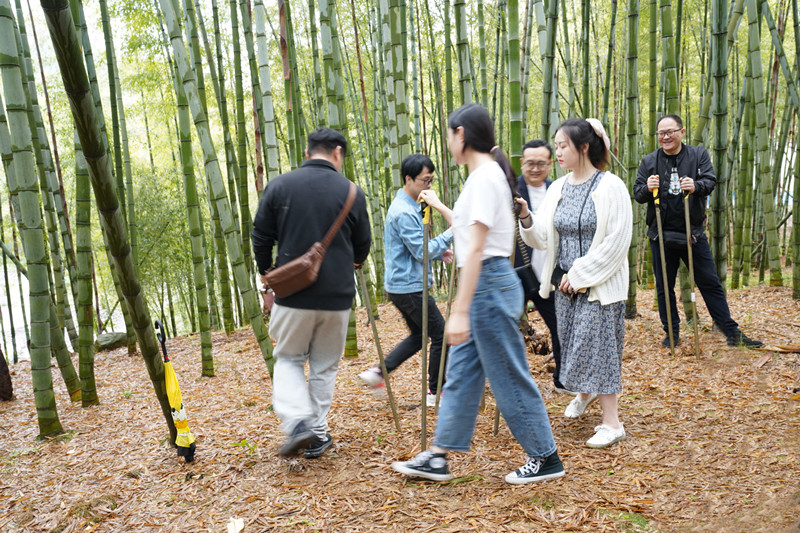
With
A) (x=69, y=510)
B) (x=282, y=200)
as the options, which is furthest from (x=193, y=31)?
(x=69, y=510)

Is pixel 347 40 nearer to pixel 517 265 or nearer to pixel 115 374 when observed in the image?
pixel 115 374

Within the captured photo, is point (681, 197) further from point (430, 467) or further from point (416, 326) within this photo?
point (430, 467)

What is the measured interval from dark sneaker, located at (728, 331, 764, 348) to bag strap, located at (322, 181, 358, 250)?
2.54m

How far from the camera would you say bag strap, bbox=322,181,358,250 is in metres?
1.96

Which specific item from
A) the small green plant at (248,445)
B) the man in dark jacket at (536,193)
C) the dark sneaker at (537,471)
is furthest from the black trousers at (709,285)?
the small green plant at (248,445)

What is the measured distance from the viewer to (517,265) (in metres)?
2.72

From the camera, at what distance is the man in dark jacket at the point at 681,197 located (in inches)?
120

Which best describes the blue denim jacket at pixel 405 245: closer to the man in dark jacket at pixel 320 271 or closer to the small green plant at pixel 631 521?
the man in dark jacket at pixel 320 271

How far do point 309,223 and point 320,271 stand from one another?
7.2 inches

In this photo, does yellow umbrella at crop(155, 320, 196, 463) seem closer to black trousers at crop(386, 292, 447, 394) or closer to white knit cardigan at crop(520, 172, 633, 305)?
black trousers at crop(386, 292, 447, 394)

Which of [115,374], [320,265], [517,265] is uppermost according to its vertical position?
[320,265]

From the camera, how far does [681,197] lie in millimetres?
3164

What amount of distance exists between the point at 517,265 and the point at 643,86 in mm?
6922

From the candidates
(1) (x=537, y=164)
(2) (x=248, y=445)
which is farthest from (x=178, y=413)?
(1) (x=537, y=164)
